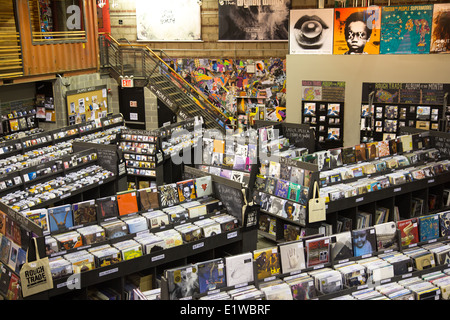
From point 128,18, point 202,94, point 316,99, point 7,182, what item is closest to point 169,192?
point 7,182

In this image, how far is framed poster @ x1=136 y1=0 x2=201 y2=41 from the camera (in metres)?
16.9

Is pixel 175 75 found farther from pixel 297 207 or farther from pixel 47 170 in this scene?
pixel 297 207

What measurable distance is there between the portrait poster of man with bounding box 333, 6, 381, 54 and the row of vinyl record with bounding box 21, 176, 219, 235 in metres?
7.53

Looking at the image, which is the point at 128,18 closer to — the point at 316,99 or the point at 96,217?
the point at 316,99

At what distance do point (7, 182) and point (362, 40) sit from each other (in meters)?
9.28

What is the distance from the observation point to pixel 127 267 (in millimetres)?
6160

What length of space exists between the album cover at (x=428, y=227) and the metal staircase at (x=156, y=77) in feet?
33.0

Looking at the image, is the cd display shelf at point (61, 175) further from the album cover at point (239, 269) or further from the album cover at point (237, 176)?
the album cover at point (239, 269)

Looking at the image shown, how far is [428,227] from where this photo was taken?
652cm

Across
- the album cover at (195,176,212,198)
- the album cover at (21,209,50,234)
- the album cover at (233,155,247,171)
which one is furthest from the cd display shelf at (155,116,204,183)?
the album cover at (21,209,50,234)

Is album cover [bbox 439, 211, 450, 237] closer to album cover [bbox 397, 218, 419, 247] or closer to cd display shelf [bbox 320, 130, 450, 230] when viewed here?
album cover [bbox 397, 218, 419, 247]

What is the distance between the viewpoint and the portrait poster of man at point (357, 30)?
13.1 meters

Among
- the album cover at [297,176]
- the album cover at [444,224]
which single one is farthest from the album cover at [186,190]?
the album cover at [444,224]

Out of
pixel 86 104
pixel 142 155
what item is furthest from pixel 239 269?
pixel 86 104
